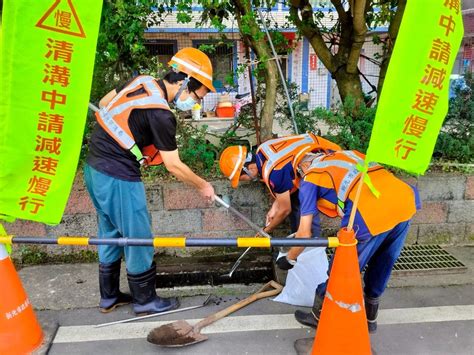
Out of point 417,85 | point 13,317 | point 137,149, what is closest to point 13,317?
point 13,317

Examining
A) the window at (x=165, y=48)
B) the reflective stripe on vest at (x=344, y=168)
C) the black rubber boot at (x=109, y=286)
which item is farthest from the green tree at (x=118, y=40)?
the window at (x=165, y=48)

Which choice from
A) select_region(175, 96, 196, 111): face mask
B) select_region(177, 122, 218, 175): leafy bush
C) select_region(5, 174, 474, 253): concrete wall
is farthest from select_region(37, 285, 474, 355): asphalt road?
select_region(175, 96, 196, 111): face mask

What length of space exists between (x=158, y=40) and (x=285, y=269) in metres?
11.9

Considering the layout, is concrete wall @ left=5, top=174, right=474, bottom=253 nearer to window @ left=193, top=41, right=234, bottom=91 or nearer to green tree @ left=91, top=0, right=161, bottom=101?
green tree @ left=91, top=0, right=161, bottom=101

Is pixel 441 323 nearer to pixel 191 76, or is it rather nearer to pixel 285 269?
pixel 285 269

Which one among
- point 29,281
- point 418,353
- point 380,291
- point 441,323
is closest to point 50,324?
point 29,281

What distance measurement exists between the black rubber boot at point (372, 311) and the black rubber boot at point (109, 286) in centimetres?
186

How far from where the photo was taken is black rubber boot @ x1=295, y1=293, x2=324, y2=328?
2.67m

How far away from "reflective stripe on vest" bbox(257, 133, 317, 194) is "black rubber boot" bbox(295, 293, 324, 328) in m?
0.95

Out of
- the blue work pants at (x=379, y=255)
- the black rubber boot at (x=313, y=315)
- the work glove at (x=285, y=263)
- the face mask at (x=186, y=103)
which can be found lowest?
the black rubber boot at (x=313, y=315)

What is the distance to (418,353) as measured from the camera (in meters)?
2.51

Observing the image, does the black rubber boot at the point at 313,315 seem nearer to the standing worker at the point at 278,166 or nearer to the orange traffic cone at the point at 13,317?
the standing worker at the point at 278,166

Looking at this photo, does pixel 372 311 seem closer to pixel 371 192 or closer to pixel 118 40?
pixel 371 192

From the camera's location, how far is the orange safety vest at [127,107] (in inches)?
103
